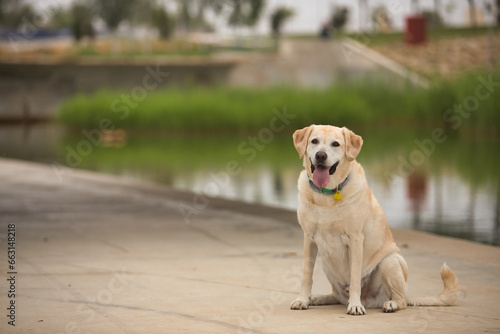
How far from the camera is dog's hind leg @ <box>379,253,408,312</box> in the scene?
20.6 ft

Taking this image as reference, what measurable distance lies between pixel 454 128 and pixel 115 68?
88.9 feet

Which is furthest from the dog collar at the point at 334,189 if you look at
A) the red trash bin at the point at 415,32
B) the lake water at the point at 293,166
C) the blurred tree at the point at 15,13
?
the blurred tree at the point at 15,13

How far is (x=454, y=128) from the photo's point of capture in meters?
35.1

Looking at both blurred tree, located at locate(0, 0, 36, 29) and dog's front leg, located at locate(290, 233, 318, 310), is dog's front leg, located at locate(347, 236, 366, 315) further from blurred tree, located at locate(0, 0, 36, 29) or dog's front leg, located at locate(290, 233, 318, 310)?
blurred tree, located at locate(0, 0, 36, 29)

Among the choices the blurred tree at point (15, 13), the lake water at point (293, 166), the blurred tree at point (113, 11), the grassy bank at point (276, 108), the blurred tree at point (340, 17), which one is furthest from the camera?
the blurred tree at point (340, 17)

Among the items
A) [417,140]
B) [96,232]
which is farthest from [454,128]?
[96,232]

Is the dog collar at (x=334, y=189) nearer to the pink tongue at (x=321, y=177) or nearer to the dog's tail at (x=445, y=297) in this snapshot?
the pink tongue at (x=321, y=177)

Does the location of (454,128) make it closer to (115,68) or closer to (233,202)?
(233,202)

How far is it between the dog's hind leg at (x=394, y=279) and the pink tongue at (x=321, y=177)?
71cm

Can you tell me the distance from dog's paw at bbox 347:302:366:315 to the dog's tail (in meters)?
0.45

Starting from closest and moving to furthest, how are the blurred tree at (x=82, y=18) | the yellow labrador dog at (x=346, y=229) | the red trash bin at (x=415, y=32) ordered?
1. the yellow labrador dog at (x=346, y=229)
2. the red trash bin at (x=415, y=32)
3. the blurred tree at (x=82, y=18)

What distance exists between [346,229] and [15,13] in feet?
208

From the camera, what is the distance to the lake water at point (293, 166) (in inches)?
550

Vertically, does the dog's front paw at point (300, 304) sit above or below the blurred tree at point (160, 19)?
above
